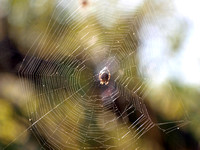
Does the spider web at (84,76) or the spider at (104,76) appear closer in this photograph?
the spider web at (84,76)

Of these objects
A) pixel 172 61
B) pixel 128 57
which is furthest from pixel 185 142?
pixel 128 57

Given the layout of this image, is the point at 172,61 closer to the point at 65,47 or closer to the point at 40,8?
the point at 65,47

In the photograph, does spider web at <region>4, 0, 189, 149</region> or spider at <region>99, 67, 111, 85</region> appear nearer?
spider web at <region>4, 0, 189, 149</region>

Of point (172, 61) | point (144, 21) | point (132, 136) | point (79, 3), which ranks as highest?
point (79, 3)

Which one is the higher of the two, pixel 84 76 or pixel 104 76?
pixel 84 76

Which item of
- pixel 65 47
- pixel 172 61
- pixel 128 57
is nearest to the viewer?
pixel 65 47

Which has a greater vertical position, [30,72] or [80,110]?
[30,72]

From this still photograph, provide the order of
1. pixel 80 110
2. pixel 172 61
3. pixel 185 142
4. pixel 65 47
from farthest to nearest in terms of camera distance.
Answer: pixel 185 142, pixel 172 61, pixel 80 110, pixel 65 47

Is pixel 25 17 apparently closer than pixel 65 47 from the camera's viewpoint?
No
